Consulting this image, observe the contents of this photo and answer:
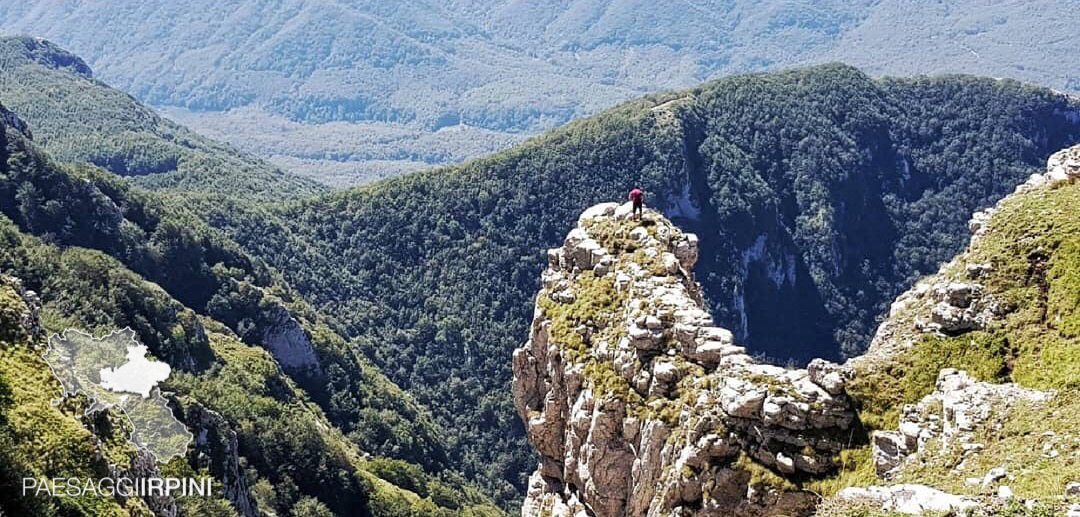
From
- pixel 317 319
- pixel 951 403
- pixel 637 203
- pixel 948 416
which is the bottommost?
pixel 948 416

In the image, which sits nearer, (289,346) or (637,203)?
(637,203)

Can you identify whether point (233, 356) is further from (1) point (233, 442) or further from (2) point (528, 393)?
(2) point (528, 393)

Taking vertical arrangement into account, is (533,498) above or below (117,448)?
below

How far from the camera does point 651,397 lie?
88.0 feet

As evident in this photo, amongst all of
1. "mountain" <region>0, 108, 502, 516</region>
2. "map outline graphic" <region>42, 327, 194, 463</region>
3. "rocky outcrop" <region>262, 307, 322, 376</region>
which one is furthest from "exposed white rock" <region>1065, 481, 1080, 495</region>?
"rocky outcrop" <region>262, 307, 322, 376</region>

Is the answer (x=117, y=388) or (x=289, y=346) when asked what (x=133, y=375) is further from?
(x=289, y=346)

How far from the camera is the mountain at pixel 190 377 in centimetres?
3234

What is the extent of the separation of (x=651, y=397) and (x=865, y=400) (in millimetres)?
6381

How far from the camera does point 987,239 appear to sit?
25766 mm

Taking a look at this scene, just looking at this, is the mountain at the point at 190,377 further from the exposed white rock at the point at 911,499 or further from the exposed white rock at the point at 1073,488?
the exposed white rock at the point at 1073,488

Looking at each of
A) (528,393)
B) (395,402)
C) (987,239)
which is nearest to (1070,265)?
(987,239)

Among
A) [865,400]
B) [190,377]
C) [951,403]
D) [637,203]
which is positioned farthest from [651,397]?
[190,377]

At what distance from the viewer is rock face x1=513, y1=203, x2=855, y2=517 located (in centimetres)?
2259

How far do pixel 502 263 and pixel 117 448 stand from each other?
6186 inches
